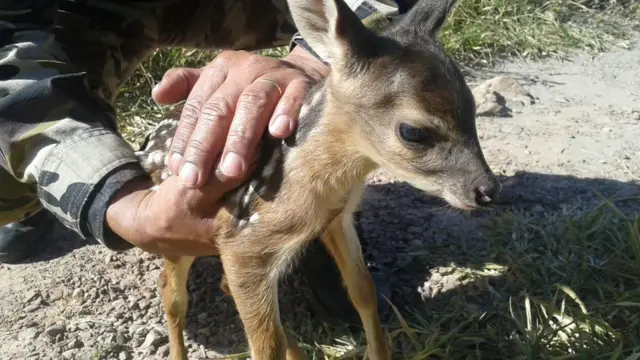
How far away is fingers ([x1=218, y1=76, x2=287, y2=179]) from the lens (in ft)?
7.96

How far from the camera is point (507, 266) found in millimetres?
3494

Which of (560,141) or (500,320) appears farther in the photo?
(560,141)

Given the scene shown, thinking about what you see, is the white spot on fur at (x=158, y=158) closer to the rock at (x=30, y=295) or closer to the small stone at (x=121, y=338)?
the small stone at (x=121, y=338)

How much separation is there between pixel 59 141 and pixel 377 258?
5.30 ft

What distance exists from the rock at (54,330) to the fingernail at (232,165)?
1.40 meters

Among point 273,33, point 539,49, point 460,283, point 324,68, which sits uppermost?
point 324,68

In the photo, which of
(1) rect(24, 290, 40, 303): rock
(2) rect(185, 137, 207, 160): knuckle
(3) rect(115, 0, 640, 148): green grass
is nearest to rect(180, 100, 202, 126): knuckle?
(2) rect(185, 137, 207, 160): knuckle

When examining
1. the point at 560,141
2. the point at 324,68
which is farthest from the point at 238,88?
the point at 560,141

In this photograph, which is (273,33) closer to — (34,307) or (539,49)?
(34,307)

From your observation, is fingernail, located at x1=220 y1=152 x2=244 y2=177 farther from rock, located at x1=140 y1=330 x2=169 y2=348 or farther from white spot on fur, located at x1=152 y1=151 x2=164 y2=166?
rock, located at x1=140 y1=330 x2=169 y2=348

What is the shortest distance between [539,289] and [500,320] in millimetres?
264

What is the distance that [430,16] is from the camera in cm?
254

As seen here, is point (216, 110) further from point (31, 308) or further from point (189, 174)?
point (31, 308)

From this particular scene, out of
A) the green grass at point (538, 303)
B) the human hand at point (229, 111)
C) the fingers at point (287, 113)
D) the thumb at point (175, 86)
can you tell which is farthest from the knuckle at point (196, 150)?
the green grass at point (538, 303)
